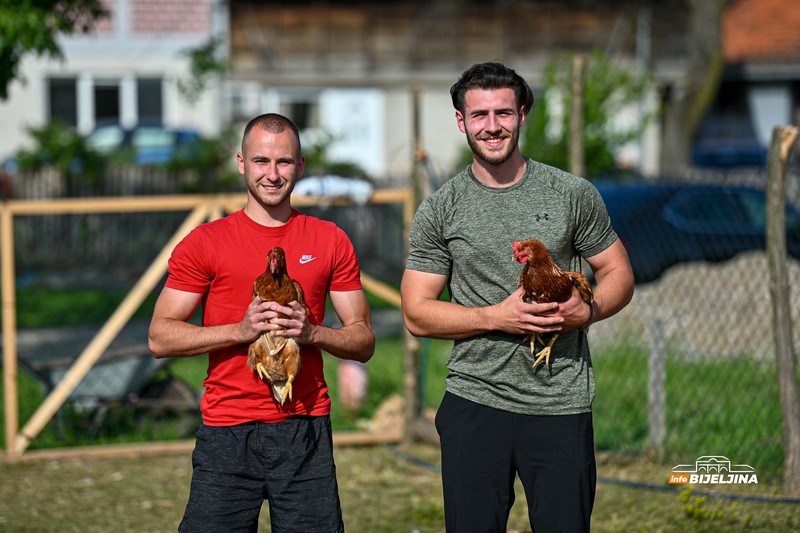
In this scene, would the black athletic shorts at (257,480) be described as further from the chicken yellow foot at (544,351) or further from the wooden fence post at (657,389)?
the wooden fence post at (657,389)

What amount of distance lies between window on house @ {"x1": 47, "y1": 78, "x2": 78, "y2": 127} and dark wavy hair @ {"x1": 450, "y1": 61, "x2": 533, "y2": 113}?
75.7 feet

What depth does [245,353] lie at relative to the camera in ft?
11.4

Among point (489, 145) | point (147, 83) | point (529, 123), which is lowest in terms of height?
point (489, 145)

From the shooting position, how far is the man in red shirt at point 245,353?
135 inches

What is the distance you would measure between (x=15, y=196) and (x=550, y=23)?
48.0 feet

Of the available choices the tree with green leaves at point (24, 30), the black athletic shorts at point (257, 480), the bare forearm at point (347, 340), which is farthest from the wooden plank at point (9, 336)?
the bare forearm at point (347, 340)

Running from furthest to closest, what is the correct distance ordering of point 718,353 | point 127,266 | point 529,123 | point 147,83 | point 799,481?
point 147,83 → point 529,123 → point 127,266 → point 718,353 → point 799,481

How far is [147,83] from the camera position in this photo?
2527cm

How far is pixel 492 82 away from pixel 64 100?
2358cm

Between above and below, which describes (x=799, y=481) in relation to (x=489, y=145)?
below

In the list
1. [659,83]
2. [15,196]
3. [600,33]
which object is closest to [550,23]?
[600,33]

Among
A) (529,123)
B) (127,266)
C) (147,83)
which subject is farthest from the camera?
(147,83)

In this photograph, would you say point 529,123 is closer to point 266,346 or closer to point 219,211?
point 219,211

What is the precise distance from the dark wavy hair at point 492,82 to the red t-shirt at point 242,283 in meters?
0.68
